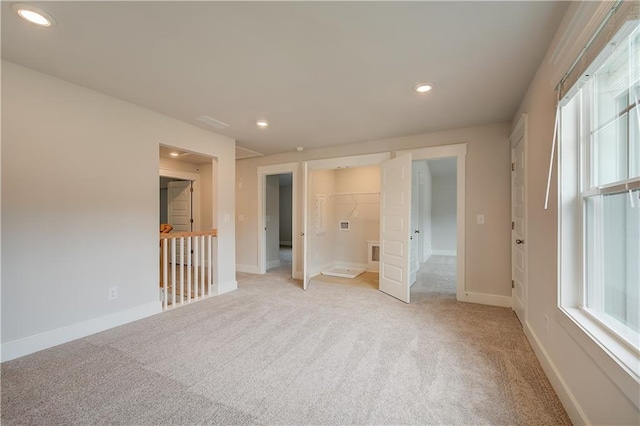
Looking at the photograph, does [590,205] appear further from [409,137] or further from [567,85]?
[409,137]

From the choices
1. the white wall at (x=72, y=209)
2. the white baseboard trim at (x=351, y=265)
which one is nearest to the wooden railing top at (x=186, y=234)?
the white wall at (x=72, y=209)

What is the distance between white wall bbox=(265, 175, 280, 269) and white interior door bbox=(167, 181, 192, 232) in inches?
72.5

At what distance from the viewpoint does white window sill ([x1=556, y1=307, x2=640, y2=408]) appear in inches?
40.7

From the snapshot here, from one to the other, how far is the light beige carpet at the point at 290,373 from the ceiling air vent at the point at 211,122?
2.38 m

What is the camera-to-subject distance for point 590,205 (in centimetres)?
161

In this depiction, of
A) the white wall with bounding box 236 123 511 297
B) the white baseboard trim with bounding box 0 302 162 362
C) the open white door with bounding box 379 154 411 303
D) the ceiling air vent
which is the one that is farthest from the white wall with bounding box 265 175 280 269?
the white wall with bounding box 236 123 511 297

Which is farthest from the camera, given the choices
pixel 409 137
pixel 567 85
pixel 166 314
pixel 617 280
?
pixel 409 137

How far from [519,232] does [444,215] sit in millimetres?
5851

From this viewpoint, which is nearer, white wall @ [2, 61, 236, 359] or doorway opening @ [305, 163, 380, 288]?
white wall @ [2, 61, 236, 359]

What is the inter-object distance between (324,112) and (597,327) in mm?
2872

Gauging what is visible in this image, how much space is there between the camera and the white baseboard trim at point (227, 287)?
Answer: 3983mm

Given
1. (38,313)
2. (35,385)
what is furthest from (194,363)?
(38,313)

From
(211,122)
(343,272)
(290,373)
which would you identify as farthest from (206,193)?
(290,373)

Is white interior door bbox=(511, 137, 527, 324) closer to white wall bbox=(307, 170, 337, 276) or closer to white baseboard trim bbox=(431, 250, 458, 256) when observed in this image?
white wall bbox=(307, 170, 337, 276)
